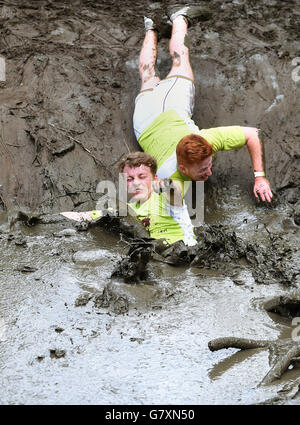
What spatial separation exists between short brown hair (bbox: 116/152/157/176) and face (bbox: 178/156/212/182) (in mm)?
262

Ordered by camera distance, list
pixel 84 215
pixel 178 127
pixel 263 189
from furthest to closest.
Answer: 1. pixel 178 127
2. pixel 263 189
3. pixel 84 215

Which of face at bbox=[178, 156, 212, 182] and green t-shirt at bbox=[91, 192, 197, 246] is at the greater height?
face at bbox=[178, 156, 212, 182]

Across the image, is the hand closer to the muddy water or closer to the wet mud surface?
the wet mud surface

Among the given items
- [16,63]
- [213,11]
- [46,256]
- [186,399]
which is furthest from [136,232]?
[213,11]

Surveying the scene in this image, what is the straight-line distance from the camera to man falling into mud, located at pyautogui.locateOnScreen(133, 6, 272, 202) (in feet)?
15.2

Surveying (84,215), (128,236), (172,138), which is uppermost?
(172,138)

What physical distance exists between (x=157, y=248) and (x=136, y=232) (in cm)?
33

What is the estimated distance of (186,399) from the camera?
2.66 metres

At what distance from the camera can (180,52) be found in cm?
552

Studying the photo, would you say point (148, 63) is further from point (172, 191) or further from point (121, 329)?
point (121, 329)

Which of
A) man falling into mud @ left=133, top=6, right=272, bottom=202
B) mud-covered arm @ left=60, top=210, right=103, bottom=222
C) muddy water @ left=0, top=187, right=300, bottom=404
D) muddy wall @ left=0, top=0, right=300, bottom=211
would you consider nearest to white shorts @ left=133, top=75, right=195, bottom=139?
man falling into mud @ left=133, top=6, right=272, bottom=202

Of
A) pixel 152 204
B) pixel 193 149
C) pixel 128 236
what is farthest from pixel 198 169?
pixel 128 236

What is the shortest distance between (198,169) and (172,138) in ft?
1.81

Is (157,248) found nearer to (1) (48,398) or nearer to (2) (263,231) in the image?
(2) (263,231)
